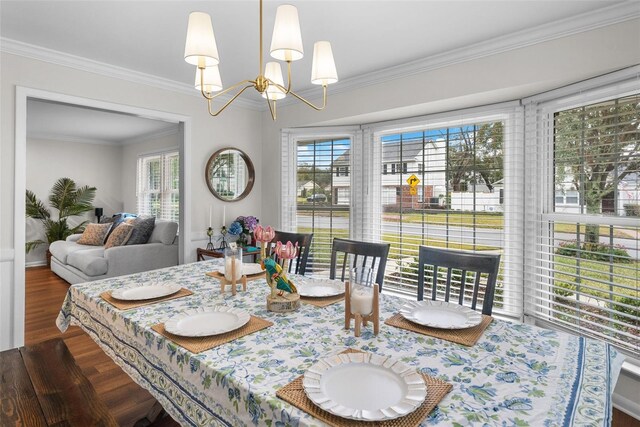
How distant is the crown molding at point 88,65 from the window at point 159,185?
2.66m

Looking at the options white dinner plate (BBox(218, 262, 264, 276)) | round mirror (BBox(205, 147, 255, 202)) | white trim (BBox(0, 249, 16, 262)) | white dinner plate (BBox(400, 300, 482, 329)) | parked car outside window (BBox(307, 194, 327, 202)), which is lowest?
white dinner plate (BBox(400, 300, 482, 329))

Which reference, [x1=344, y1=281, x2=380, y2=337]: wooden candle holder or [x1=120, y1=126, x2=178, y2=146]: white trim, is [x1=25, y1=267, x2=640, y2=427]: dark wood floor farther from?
[x1=120, y1=126, x2=178, y2=146]: white trim

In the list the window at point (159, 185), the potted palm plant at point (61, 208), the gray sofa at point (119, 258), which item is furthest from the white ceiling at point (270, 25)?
the potted palm plant at point (61, 208)

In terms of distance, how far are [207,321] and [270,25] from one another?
1.80 meters

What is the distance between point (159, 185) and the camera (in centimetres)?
618

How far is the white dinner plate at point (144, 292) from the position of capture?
158cm

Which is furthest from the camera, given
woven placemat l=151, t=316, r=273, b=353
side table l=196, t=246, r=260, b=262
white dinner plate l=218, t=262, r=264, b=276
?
side table l=196, t=246, r=260, b=262

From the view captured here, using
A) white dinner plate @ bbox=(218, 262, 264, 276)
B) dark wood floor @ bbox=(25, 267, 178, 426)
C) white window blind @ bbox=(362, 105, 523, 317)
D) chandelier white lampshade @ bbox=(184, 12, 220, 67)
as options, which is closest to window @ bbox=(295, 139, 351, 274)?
white window blind @ bbox=(362, 105, 523, 317)

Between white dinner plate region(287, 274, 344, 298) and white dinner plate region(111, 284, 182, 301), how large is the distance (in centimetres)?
61

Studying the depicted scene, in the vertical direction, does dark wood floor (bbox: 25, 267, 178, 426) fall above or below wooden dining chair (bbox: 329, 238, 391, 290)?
below

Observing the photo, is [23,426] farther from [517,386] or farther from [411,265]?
[411,265]

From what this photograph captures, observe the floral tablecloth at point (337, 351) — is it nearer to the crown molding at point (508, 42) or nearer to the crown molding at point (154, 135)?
the crown molding at point (508, 42)

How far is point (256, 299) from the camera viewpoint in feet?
5.38

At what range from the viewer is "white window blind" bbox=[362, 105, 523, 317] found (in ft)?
8.80
